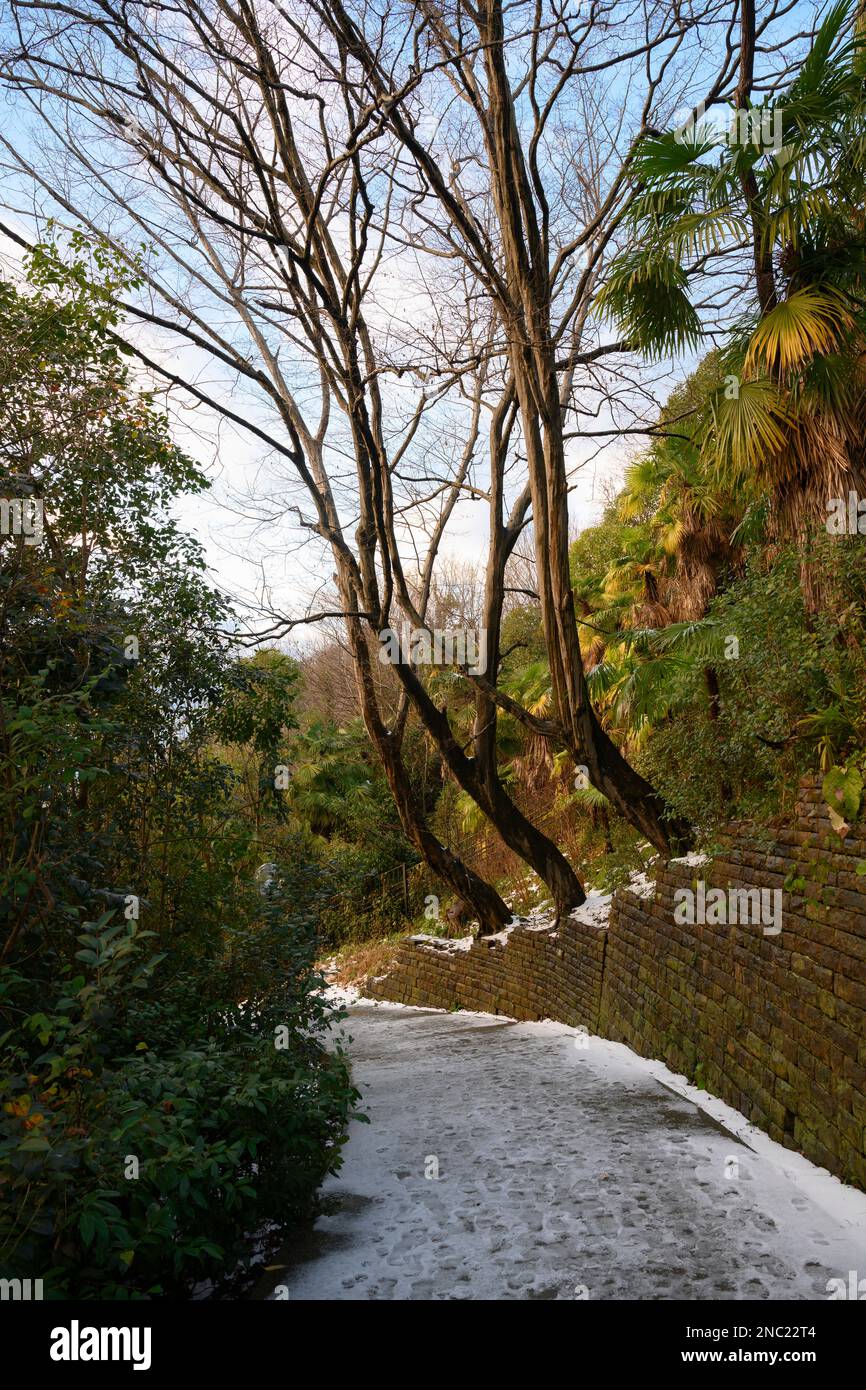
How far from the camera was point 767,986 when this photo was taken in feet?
18.7

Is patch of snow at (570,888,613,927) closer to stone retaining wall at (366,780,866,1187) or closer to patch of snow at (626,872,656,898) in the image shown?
stone retaining wall at (366,780,866,1187)

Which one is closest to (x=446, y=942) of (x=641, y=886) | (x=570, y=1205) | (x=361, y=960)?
(x=361, y=960)

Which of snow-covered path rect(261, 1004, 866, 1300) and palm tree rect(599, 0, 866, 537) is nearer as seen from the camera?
snow-covered path rect(261, 1004, 866, 1300)

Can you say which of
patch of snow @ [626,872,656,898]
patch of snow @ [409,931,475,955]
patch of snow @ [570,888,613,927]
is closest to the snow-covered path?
patch of snow @ [626,872,656,898]

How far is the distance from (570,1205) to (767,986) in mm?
1906

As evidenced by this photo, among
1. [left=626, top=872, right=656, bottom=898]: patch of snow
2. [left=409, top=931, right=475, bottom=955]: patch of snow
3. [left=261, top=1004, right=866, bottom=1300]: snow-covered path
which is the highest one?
[left=626, top=872, right=656, bottom=898]: patch of snow

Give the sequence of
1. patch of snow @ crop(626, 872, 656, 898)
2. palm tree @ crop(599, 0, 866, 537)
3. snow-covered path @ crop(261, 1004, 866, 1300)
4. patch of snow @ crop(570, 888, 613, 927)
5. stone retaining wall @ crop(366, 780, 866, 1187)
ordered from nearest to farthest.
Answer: snow-covered path @ crop(261, 1004, 866, 1300) → stone retaining wall @ crop(366, 780, 866, 1187) → palm tree @ crop(599, 0, 866, 537) → patch of snow @ crop(626, 872, 656, 898) → patch of snow @ crop(570, 888, 613, 927)

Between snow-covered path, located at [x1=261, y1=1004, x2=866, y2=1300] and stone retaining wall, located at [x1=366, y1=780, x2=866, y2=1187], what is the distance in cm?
27

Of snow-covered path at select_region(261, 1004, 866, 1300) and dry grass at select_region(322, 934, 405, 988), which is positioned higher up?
snow-covered path at select_region(261, 1004, 866, 1300)

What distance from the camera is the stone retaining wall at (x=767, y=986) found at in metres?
4.73

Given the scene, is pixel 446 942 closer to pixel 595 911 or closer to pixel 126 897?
pixel 595 911

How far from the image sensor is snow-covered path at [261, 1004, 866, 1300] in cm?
383

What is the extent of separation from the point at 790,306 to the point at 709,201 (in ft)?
4.27

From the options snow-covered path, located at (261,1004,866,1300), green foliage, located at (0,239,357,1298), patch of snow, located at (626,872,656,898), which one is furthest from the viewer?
patch of snow, located at (626,872,656,898)
